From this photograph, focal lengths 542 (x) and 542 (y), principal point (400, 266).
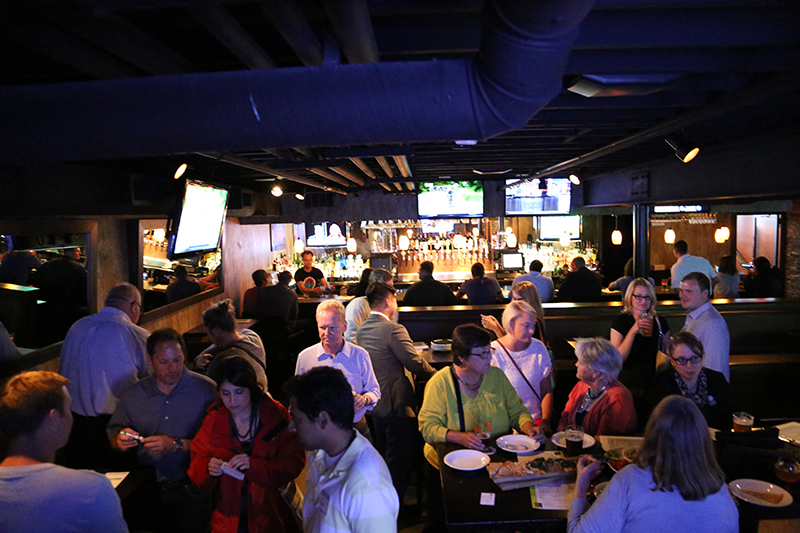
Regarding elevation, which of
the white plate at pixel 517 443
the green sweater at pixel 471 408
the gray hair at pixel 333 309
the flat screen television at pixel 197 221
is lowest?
the white plate at pixel 517 443

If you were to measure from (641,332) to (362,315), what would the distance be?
2.34 meters

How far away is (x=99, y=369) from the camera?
3.62 m

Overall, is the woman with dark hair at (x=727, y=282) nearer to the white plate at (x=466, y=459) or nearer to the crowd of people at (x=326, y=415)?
the crowd of people at (x=326, y=415)

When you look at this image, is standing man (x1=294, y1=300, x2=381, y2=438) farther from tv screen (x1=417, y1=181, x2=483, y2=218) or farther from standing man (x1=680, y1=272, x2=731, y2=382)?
tv screen (x1=417, y1=181, x2=483, y2=218)

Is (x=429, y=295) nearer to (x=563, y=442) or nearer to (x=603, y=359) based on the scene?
(x=603, y=359)

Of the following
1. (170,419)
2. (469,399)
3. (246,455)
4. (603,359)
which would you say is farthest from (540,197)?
(246,455)

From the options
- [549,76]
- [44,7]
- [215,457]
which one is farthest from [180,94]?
[215,457]

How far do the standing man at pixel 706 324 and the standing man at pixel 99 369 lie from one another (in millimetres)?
4034

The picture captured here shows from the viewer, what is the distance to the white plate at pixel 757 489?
2424mm

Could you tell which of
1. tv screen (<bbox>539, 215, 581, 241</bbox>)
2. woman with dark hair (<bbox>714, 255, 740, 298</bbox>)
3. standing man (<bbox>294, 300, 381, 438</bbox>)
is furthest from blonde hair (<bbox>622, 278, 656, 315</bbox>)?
tv screen (<bbox>539, 215, 581, 241</bbox>)

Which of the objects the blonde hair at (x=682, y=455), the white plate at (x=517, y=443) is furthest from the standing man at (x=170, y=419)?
the blonde hair at (x=682, y=455)

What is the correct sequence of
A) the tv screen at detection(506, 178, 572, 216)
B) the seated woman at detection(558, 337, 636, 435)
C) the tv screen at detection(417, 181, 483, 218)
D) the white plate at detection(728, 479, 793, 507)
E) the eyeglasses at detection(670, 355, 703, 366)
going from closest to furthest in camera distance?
the white plate at detection(728, 479, 793, 507) < the seated woman at detection(558, 337, 636, 435) < the eyeglasses at detection(670, 355, 703, 366) < the tv screen at detection(417, 181, 483, 218) < the tv screen at detection(506, 178, 572, 216)

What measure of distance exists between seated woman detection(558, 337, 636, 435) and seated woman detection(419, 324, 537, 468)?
381mm

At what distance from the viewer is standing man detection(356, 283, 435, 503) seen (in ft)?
13.7
